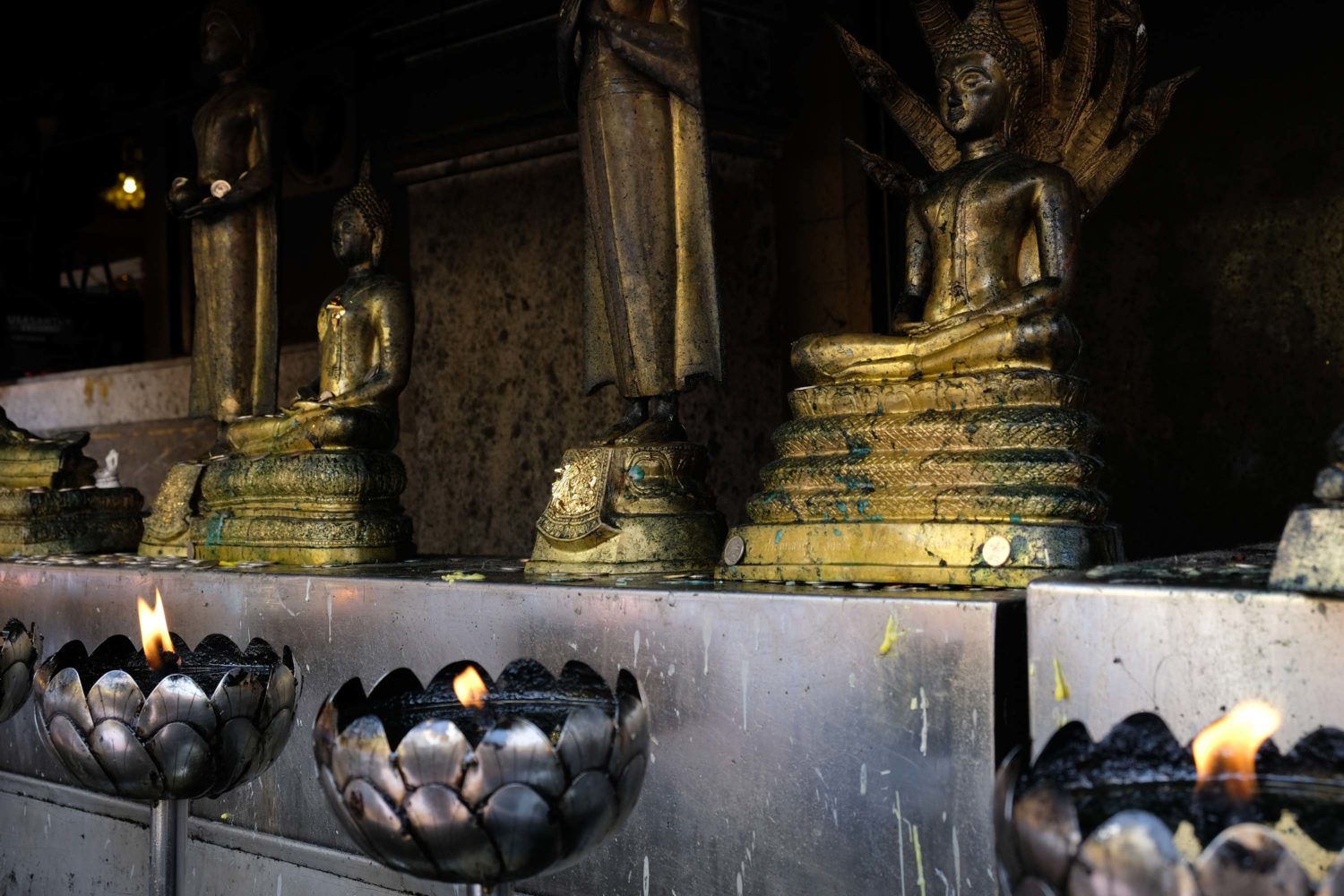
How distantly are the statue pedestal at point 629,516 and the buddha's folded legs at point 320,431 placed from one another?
2.34 ft

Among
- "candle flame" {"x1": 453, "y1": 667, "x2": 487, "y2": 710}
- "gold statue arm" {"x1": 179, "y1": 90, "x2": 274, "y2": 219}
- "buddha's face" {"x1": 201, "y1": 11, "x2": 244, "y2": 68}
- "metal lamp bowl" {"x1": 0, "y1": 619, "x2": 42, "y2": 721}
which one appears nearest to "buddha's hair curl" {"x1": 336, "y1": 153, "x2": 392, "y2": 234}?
"gold statue arm" {"x1": 179, "y1": 90, "x2": 274, "y2": 219}

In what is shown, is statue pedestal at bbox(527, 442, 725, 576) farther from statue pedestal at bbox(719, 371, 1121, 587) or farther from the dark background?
the dark background

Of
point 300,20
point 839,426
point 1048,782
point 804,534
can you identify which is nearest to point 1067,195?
point 839,426

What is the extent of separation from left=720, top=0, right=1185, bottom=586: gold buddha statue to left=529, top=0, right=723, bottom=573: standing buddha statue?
331 millimetres

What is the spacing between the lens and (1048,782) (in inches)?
43.8

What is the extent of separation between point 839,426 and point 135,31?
5.83 m

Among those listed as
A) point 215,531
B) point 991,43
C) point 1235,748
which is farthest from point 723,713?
point 215,531

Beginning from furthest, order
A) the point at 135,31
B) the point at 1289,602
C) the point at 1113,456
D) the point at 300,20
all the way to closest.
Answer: the point at 135,31 → the point at 300,20 → the point at 1113,456 → the point at 1289,602

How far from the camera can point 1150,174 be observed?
4.11 meters

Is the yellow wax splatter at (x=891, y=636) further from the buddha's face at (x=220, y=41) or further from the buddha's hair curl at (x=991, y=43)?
the buddha's face at (x=220, y=41)

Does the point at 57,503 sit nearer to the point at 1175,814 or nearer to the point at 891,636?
the point at 891,636

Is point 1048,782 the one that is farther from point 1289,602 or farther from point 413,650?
point 413,650

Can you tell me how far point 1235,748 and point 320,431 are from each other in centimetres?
260

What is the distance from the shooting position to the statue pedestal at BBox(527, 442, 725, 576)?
277 cm
